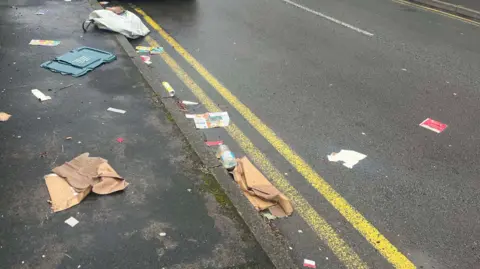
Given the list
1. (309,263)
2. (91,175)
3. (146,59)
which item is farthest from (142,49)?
(309,263)

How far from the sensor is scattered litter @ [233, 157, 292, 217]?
150 inches

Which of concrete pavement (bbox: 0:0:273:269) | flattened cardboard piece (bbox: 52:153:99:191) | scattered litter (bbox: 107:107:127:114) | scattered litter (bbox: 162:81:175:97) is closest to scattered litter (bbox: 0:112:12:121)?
concrete pavement (bbox: 0:0:273:269)

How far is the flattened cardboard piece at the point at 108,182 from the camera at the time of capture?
3588 millimetres

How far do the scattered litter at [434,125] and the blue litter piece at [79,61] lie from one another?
444 cm

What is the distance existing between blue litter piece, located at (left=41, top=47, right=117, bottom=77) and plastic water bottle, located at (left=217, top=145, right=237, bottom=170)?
2.46m

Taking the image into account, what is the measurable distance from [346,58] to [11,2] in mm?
6797

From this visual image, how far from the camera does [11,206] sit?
335 centimetres

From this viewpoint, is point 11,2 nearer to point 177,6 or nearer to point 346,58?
point 177,6

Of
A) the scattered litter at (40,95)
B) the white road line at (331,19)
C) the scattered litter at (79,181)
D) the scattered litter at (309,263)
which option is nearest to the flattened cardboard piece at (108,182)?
the scattered litter at (79,181)

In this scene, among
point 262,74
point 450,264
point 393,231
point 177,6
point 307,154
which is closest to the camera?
point 450,264

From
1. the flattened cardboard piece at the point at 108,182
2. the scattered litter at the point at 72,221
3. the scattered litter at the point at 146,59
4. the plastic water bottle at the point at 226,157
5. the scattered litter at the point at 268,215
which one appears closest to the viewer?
the scattered litter at the point at 72,221

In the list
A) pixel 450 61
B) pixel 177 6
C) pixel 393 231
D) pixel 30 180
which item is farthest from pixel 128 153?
pixel 177 6

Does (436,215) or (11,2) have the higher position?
(436,215)

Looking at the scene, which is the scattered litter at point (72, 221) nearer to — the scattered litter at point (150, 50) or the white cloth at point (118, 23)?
the scattered litter at point (150, 50)
